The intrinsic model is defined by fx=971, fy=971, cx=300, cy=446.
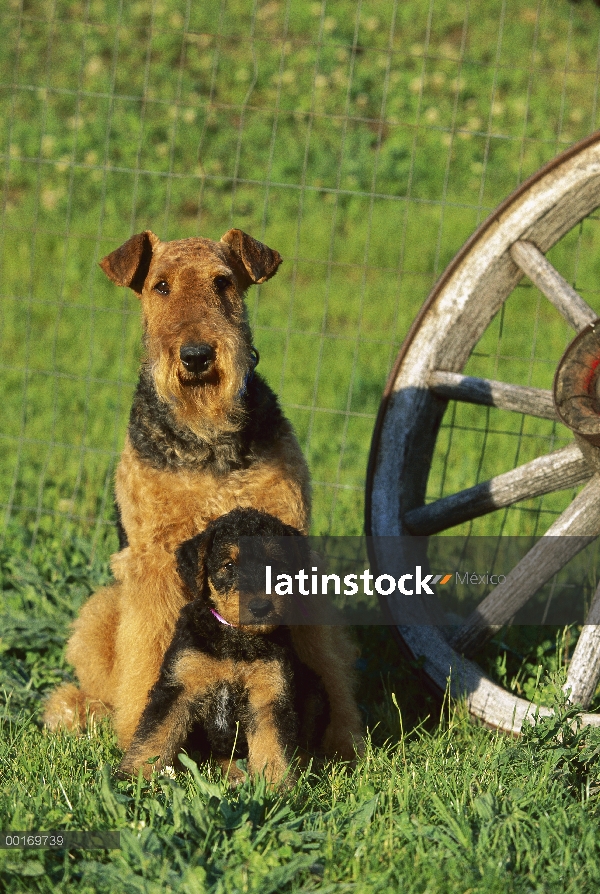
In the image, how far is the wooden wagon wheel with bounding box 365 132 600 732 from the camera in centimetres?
355

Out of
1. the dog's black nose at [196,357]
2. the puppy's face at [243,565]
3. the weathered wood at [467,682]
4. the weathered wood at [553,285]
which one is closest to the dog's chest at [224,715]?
the puppy's face at [243,565]

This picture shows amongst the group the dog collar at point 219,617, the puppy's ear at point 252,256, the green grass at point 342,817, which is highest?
the puppy's ear at point 252,256

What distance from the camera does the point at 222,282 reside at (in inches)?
129

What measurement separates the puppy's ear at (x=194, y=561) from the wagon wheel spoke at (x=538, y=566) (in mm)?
1228

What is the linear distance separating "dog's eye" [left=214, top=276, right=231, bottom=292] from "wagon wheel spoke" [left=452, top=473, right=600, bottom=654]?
148 cm

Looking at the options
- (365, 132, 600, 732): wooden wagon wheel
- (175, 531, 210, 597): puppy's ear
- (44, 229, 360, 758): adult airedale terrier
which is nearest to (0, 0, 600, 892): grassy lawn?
(365, 132, 600, 732): wooden wagon wheel

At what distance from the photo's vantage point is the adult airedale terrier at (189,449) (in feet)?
10.2

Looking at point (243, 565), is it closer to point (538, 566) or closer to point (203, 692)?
point (203, 692)

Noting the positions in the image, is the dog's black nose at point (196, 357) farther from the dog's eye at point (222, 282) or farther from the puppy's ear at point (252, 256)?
the puppy's ear at point (252, 256)

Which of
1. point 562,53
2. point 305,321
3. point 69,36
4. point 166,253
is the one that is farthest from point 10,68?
point 166,253

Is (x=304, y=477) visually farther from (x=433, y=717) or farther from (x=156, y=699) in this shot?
(x=433, y=717)

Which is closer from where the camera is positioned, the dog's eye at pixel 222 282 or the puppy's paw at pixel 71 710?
the dog's eye at pixel 222 282

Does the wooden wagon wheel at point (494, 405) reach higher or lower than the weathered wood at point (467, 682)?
higher

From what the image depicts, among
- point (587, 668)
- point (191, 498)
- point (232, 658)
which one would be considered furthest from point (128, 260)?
point (587, 668)
